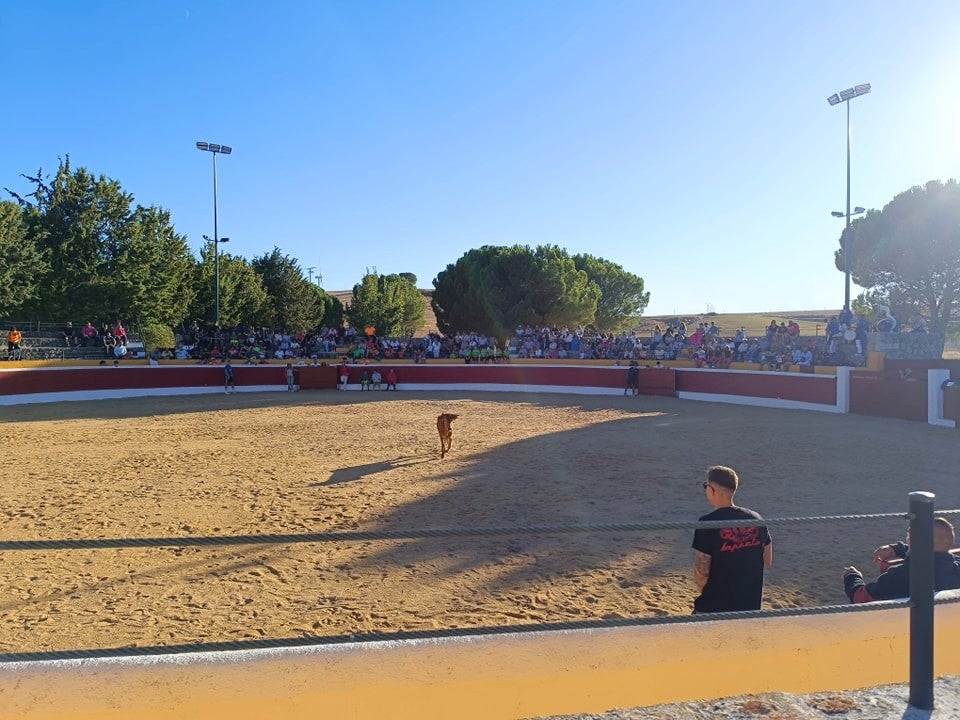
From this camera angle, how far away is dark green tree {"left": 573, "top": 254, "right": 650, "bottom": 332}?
60.9 m

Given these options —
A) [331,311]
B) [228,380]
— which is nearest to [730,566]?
[228,380]

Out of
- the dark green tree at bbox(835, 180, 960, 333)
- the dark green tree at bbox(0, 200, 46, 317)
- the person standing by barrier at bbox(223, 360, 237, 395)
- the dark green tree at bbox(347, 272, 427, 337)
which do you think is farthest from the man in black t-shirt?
the dark green tree at bbox(347, 272, 427, 337)

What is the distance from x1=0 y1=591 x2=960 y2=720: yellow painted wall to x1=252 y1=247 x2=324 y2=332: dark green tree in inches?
2107

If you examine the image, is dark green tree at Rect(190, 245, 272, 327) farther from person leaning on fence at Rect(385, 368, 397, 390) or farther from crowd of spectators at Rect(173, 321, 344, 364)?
person leaning on fence at Rect(385, 368, 397, 390)

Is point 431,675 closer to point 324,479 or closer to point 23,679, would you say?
point 23,679

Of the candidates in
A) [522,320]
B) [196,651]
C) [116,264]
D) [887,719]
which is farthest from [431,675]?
[522,320]

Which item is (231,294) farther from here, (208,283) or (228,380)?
(228,380)

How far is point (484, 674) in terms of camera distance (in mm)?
2490

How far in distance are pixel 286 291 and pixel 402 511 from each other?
5080 cm

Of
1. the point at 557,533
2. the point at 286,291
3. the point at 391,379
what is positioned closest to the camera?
the point at 557,533

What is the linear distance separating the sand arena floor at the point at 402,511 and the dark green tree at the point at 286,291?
39.4 meters

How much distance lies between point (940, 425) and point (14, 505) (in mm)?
18924

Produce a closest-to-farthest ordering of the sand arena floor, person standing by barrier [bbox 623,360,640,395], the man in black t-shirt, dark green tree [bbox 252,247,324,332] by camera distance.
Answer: the man in black t-shirt < the sand arena floor < person standing by barrier [bbox 623,360,640,395] < dark green tree [bbox 252,247,324,332]

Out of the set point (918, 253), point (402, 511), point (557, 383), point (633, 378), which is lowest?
point (402, 511)
